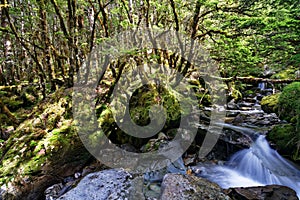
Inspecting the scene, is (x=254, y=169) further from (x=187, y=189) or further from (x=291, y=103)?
(x=187, y=189)

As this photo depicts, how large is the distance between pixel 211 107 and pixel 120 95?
4.54m

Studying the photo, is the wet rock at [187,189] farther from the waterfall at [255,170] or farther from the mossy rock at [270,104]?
the mossy rock at [270,104]

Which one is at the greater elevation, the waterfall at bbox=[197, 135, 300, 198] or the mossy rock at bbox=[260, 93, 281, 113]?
the mossy rock at bbox=[260, 93, 281, 113]

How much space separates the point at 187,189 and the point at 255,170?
2681mm

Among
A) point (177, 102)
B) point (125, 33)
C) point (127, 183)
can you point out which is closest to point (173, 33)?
point (125, 33)

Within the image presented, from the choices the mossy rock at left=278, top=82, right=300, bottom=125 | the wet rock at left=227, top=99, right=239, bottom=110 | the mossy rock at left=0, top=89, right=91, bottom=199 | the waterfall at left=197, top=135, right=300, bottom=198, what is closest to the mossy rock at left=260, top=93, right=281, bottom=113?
the mossy rock at left=278, top=82, right=300, bottom=125

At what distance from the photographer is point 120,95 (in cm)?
570

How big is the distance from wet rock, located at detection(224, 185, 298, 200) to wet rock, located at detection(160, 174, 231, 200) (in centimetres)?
53

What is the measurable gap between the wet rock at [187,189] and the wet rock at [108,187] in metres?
0.54

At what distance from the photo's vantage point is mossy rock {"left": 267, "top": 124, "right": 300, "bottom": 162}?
15.9ft

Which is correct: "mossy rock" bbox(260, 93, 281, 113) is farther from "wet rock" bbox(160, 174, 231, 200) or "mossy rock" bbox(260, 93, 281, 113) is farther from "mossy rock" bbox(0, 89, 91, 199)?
"mossy rock" bbox(0, 89, 91, 199)

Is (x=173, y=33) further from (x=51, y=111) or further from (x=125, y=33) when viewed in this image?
(x=51, y=111)

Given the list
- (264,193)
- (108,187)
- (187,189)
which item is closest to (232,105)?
(264,193)

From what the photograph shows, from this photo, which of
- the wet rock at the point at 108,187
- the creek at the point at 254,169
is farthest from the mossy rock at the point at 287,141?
the wet rock at the point at 108,187
